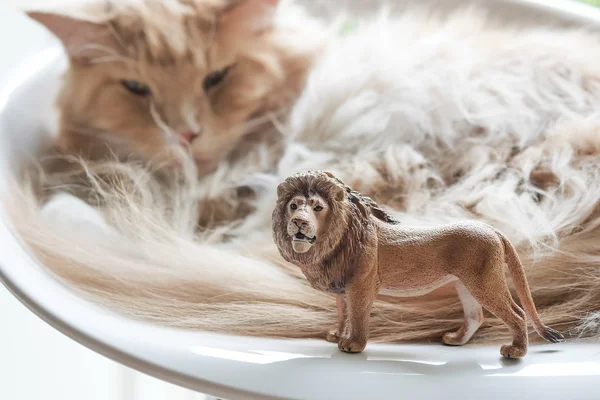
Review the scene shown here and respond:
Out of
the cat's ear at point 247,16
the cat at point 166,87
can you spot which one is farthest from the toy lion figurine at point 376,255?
the cat's ear at point 247,16

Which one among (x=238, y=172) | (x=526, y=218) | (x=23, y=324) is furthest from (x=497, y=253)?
(x=23, y=324)

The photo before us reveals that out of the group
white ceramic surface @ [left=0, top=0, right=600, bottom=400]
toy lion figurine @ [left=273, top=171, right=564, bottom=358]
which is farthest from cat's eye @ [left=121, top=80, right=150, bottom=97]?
toy lion figurine @ [left=273, top=171, right=564, bottom=358]

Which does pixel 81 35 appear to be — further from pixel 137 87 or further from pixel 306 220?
pixel 306 220

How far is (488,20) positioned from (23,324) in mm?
821

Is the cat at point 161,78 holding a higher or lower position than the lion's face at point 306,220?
A: higher

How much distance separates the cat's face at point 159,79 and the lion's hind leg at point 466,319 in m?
0.47

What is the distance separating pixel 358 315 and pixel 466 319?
0.35ft

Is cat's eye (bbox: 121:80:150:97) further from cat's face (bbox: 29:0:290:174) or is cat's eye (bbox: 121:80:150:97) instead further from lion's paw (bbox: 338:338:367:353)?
lion's paw (bbox: 338:338:367:353)

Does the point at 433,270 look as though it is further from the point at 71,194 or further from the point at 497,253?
the point at 71,194

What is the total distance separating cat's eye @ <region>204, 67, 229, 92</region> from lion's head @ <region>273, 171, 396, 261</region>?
1.51 ft

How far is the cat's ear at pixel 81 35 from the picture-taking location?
2.95 ft

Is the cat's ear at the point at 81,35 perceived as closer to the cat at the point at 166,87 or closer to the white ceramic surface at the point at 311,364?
the cat at the point at 166,87

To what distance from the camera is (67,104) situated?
0.94 meters

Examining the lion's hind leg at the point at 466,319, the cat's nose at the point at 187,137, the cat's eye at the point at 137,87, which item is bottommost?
the lion's hind leg at the point at 466,319
